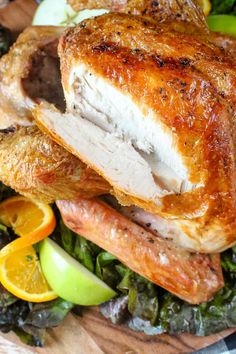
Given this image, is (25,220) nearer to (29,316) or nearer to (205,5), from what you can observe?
(29,316)

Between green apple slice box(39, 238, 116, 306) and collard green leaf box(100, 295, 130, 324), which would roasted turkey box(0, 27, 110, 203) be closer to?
green apple slice box(39, 238, 116, 306)

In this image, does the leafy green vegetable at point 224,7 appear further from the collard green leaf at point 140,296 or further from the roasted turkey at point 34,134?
the collard green leaf at point 140,296

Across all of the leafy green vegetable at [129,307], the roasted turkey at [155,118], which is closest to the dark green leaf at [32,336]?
the leafy green vegetable at [129,307]

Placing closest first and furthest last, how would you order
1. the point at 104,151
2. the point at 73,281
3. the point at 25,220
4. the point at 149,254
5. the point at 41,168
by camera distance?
the point at 104,151 < the point at 41,168 < the point at 149,254 < the point at 73,281 < the point at 25,220

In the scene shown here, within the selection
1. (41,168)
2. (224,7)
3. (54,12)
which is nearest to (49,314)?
(41,168)

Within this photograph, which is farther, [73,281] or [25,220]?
[25,220]

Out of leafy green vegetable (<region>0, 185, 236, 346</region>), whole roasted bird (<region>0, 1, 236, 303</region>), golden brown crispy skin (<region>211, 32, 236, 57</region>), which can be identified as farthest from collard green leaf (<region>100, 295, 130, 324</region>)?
golden brown crispy skin (<region>211, 32, 236, 57</region>)

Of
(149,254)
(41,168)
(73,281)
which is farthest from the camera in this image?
(73,281)
